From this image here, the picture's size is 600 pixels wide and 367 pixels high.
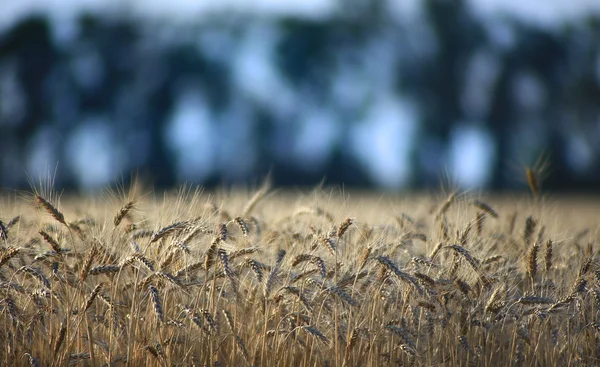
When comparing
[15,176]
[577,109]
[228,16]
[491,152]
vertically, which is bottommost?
[15,176]

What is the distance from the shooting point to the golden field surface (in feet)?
12.4

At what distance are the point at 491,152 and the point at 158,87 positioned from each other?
11.6m

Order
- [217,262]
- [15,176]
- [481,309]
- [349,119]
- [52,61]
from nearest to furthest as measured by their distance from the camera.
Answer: [217,262]
[481,309]
[15,176]
[52,61]
[349,119]

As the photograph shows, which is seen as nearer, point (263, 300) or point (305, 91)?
point (263, 300)

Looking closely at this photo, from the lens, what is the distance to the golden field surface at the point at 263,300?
12.4 ft

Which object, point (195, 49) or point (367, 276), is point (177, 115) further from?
point (367, 276)

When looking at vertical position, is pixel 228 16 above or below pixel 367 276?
above

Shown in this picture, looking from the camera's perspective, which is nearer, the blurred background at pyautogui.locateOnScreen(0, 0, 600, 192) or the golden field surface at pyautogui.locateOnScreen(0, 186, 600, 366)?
the golden field surface at pyautogui.locateOnScreen(0, 186, 600, 366)

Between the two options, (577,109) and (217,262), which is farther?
(577,109)

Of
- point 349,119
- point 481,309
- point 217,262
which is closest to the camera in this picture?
point 217,262

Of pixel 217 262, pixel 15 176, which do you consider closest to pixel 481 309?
pixel 217 262

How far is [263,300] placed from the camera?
4.11 metres

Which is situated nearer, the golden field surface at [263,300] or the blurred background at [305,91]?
the golden field surface at [263,300]

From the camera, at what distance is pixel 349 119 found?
24328mm
